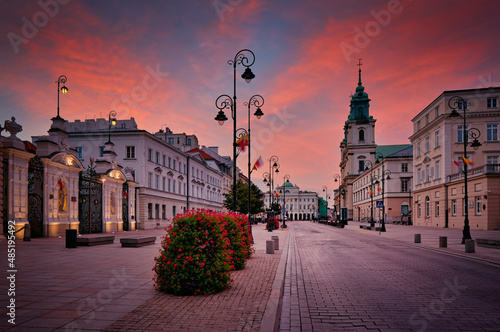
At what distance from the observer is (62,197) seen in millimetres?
25406

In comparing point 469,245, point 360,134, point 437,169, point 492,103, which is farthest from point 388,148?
point 469,245

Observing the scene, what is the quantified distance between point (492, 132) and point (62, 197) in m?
47.1

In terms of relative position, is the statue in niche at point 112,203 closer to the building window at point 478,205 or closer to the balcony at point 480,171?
the balcony at point 480,171

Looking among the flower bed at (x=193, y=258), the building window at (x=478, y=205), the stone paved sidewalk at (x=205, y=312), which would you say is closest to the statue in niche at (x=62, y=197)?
the flower bed at (x=193, y=258)

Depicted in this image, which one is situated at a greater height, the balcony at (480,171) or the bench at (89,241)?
the balcony at (480,171)

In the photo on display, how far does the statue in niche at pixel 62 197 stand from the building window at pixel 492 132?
152 ft

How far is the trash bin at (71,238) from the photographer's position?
17.0 m

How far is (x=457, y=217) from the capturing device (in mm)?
43406

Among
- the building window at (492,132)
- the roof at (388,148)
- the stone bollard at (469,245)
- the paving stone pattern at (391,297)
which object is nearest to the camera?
the paving stone pattern at (391,297)

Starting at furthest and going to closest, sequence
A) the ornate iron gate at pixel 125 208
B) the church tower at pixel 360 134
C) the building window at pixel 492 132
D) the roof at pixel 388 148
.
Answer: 1. the roof at pixel 388 148
2. the church tower at pixel 360 134
3. the building window at pixel 492 132
4. the ornate iron gate at pixel 125 208

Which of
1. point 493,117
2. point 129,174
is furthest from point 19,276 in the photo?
point 493,117

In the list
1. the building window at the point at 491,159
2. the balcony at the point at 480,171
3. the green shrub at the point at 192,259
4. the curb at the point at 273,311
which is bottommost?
the curb at the point at 273,311

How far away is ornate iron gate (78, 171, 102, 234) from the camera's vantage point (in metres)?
29.1

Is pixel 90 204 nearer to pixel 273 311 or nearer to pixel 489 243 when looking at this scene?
pixel 273 311
